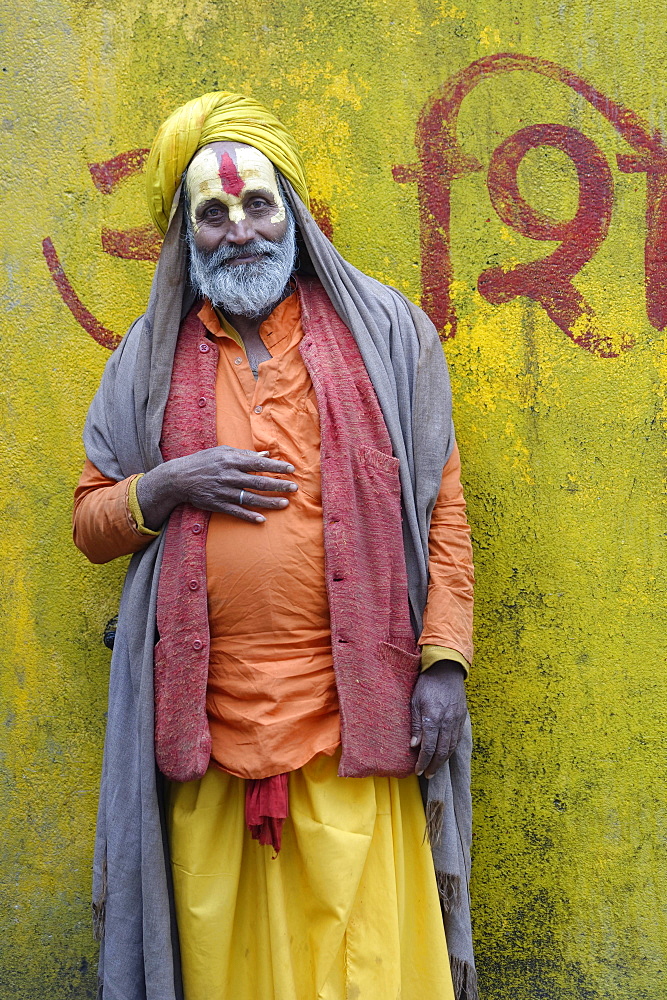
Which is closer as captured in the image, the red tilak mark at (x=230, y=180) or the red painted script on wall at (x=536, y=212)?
the red tilak mark at (x=230, y=180)

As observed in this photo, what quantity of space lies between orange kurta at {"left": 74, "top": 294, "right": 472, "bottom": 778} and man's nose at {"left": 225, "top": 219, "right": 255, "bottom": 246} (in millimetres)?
294

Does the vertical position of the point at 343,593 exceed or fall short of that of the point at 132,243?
it falls short

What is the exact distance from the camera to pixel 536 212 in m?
2.52

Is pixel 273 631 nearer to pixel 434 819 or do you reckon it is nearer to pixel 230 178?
pixel 434 819

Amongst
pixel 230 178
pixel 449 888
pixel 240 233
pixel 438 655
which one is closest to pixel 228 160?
pixel 230 178

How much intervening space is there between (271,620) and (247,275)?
838 mm

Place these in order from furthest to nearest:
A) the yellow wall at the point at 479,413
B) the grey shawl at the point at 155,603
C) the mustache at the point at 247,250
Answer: the yellow wall at the point at 479,413, the mustache at the point at 247,250, the grey shawl at the point at 155,603

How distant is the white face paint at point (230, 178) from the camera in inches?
83.5

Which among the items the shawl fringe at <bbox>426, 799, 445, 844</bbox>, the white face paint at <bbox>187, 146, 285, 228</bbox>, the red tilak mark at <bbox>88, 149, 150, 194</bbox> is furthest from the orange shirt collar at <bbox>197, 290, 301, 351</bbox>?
the shawl fringe at <bbox>426, 799, 445, 844</bbox>

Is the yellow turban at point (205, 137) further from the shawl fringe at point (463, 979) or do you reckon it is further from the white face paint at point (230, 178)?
the shawl fringe at point (463, 979)

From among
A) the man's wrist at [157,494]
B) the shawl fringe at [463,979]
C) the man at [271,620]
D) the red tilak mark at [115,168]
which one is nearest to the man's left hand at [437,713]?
the man at [271,620]

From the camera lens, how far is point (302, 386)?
211 cm

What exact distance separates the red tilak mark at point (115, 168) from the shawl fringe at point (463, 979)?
2.32m

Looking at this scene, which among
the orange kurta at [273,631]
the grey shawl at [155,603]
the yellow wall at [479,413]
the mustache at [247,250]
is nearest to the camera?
the orange kurta at [273,631]
